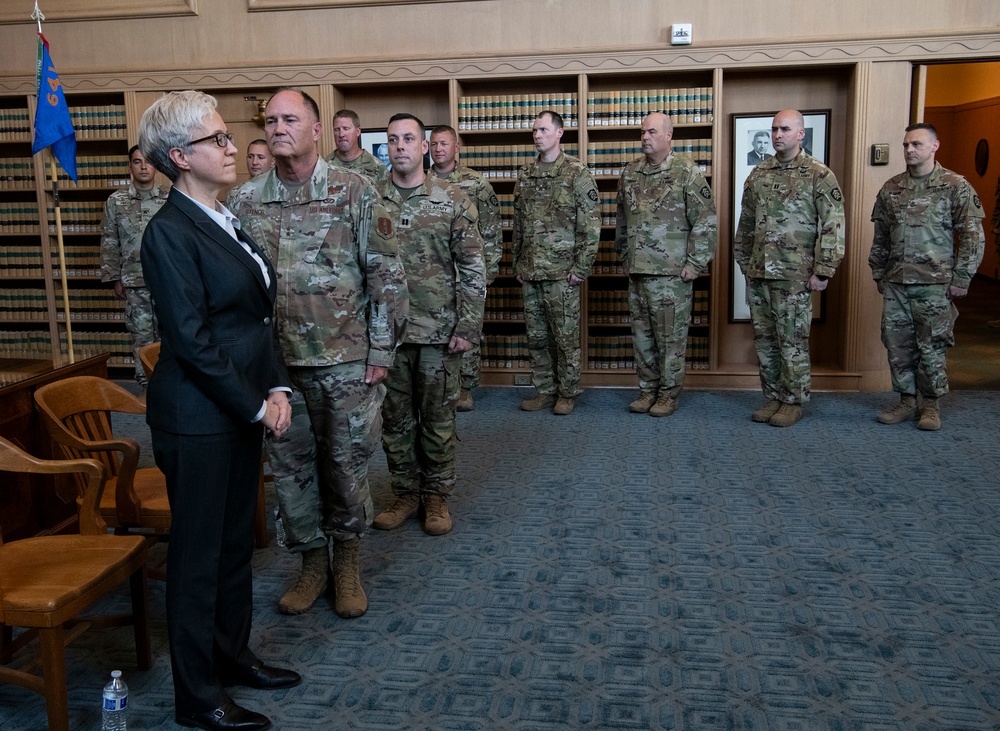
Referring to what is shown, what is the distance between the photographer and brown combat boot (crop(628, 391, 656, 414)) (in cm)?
581

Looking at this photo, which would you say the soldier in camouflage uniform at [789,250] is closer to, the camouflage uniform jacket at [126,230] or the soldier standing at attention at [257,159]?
A: the soldier standing at attention at [257,159]

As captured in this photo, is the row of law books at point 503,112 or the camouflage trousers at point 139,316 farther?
the row of law books at point 503,112

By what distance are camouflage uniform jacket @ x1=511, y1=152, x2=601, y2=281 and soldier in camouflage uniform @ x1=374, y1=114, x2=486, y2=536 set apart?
208 cm

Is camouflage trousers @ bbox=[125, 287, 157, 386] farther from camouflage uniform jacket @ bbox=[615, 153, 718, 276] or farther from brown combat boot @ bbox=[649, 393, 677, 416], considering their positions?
brown combat boot @ bbox=[649, 393, 677, 416]

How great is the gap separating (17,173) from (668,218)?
16.8 feet

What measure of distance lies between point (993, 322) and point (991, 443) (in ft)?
16.1

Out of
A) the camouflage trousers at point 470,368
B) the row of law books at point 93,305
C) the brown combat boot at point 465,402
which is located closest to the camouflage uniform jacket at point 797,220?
the camouflage trousers at point 470,368

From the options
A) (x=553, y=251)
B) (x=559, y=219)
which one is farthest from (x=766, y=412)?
(x=559, y=219)

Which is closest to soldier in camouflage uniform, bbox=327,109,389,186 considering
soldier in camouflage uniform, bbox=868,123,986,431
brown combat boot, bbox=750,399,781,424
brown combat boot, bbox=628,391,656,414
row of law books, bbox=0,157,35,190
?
brown combat boot, bbox=628,391,656,414

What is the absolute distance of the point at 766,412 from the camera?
552 centimetres

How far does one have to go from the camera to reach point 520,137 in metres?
6.71

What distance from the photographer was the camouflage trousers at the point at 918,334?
17.1ft

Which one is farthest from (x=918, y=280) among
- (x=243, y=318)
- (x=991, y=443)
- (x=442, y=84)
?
(x=243, y=318)

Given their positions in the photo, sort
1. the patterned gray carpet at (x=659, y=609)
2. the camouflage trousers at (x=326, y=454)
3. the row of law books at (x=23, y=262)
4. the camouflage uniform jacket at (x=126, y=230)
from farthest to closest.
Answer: the row of law books at (x=23, y=262), the camouflage uniform jacket at (x=126, y=230), the camouflage trousers at (x=326, y=454), the patterned gray carpet at (x=659, y=609)
